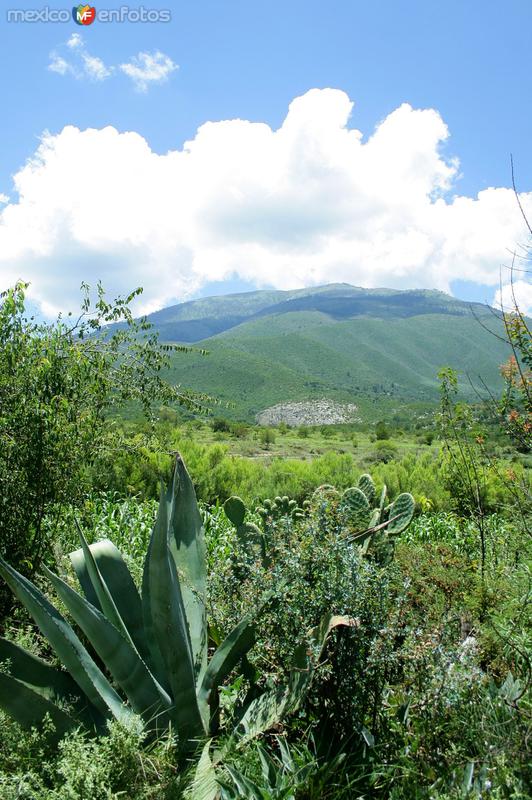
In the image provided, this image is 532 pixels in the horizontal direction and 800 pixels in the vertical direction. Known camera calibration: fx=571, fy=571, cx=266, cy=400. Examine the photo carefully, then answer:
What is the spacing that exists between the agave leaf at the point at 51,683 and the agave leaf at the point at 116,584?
16.5 inches

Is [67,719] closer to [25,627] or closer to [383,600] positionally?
[383,600]

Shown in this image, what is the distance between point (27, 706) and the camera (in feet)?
8.16

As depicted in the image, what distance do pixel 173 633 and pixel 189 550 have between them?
2.41ft

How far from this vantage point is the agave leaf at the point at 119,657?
2.54 metres

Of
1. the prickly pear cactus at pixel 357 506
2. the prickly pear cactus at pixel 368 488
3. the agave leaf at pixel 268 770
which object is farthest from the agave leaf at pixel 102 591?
the prickly pear cactus at pixel 368 488

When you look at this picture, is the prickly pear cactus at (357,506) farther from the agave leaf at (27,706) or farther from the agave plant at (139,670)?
the agave leaf at (27,706)

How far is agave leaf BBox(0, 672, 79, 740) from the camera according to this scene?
96.1 inches

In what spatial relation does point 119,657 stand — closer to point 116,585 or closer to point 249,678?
point 116,585

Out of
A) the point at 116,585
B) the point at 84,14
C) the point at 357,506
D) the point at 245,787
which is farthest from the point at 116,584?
the point at 84,14

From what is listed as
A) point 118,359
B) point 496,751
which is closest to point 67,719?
point 496,751

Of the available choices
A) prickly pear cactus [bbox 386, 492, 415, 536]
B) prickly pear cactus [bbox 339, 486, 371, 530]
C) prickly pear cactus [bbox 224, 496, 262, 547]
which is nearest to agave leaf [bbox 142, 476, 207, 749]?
prickly pear cactus [bbox 224, 496, 262, 547]

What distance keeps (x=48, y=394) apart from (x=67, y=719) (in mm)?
2256

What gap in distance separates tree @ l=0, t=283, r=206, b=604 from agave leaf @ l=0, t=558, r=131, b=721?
4.49 feet

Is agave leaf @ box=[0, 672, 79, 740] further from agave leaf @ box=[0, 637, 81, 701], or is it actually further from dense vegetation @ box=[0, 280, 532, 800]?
agave leaf @ box=[0, 637, 81, 701]
